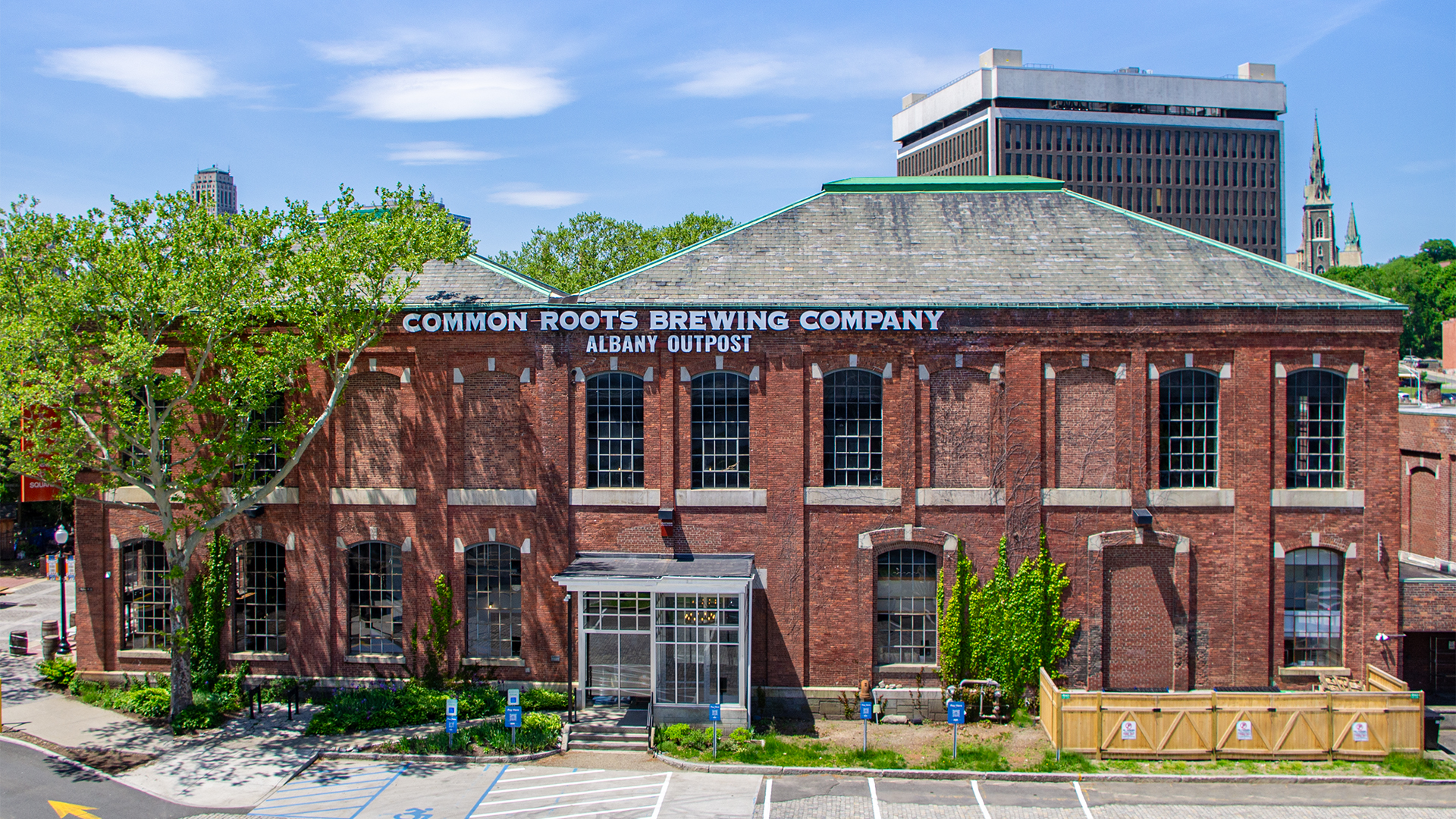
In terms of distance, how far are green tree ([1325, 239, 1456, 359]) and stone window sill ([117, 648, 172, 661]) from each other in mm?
133486

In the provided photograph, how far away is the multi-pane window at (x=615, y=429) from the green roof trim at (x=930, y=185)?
9.10 metres

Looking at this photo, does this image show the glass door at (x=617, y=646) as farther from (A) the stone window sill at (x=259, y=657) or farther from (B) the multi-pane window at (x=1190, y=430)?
(B) the multi-pane window at (x=1190, y=430)

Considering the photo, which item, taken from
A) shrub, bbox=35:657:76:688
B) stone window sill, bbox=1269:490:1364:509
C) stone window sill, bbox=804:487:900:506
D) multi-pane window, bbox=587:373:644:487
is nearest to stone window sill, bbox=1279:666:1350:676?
stone window sill, bbox=1269:490:1364:509

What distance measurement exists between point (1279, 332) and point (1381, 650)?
863 centimetres

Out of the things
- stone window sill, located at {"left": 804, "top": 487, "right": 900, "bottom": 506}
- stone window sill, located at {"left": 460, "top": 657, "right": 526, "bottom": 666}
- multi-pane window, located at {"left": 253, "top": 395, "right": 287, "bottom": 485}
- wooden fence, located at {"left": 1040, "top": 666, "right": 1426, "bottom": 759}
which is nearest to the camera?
wooden fence, located at {"left": 1040, "top": 666, "right": 1426, "bottom": 759}

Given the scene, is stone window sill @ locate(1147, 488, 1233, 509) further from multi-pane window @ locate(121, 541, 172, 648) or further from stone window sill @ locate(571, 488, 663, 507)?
multi-pane window @ locate(121, 541, 172, 648)

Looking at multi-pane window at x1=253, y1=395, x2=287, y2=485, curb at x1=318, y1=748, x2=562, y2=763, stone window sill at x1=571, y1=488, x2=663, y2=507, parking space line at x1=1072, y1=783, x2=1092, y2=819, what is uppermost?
multi-pane window at x1=253, y1=395, x2=287, y2=485

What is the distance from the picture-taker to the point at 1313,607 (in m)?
25.8

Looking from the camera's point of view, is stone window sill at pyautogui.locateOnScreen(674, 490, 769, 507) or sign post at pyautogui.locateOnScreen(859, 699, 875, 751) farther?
stone window sill at pyautogui.locateOnScreen(674, 490, 769, 507)

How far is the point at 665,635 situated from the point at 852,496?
5971 millimetres

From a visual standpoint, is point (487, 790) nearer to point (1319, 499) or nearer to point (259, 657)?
point (259, 657)

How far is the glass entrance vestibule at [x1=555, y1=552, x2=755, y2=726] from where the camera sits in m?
24.1

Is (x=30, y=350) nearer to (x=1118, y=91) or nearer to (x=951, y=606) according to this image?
(x=951, y=606)

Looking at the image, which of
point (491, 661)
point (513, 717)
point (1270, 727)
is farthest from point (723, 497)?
point (1270, 727)
